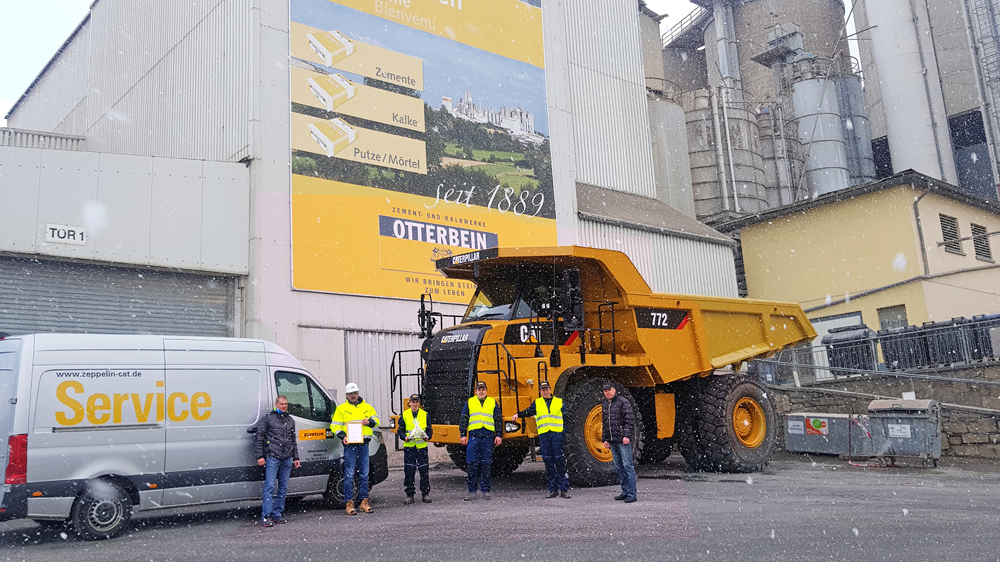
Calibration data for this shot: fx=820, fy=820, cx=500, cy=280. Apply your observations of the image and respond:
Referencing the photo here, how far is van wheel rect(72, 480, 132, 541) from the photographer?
8219 mm

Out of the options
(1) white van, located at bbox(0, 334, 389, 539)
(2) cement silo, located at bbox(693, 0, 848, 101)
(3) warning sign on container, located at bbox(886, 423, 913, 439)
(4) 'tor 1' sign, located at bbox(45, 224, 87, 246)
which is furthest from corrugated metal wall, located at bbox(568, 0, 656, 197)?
(2) cement silo, located at bbox(693, 0, 848, 101)

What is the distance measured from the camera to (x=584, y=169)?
24.5 metres

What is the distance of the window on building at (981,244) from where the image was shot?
25.7m

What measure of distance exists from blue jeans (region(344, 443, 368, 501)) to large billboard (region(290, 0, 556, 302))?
712 centimetres

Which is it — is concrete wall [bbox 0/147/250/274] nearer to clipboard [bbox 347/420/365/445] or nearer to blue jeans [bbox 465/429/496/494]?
Answer: clipboard [bbox 347/420/365/445]

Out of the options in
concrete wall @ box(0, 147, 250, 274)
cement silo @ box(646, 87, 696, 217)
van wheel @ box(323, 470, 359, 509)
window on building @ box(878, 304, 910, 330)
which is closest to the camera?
van wheel @ box(323, 470, 359, 509)

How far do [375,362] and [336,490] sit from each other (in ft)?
23.9

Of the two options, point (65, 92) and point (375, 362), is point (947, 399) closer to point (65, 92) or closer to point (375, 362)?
point (375, 362)

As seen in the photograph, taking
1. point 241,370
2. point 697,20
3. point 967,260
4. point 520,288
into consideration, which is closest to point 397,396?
point 520,288

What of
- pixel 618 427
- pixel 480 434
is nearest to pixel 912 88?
pixel 618 427

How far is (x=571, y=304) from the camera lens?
442 inches

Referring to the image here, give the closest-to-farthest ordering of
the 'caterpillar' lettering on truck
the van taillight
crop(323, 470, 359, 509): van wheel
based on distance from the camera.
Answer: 1. the van taillight
2. the 'caterpillar' lettering on truck
3. crop(323, 470, 359, 509): van wheel

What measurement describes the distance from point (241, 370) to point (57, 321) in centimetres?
710

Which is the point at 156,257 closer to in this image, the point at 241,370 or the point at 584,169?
the point at 241,370
